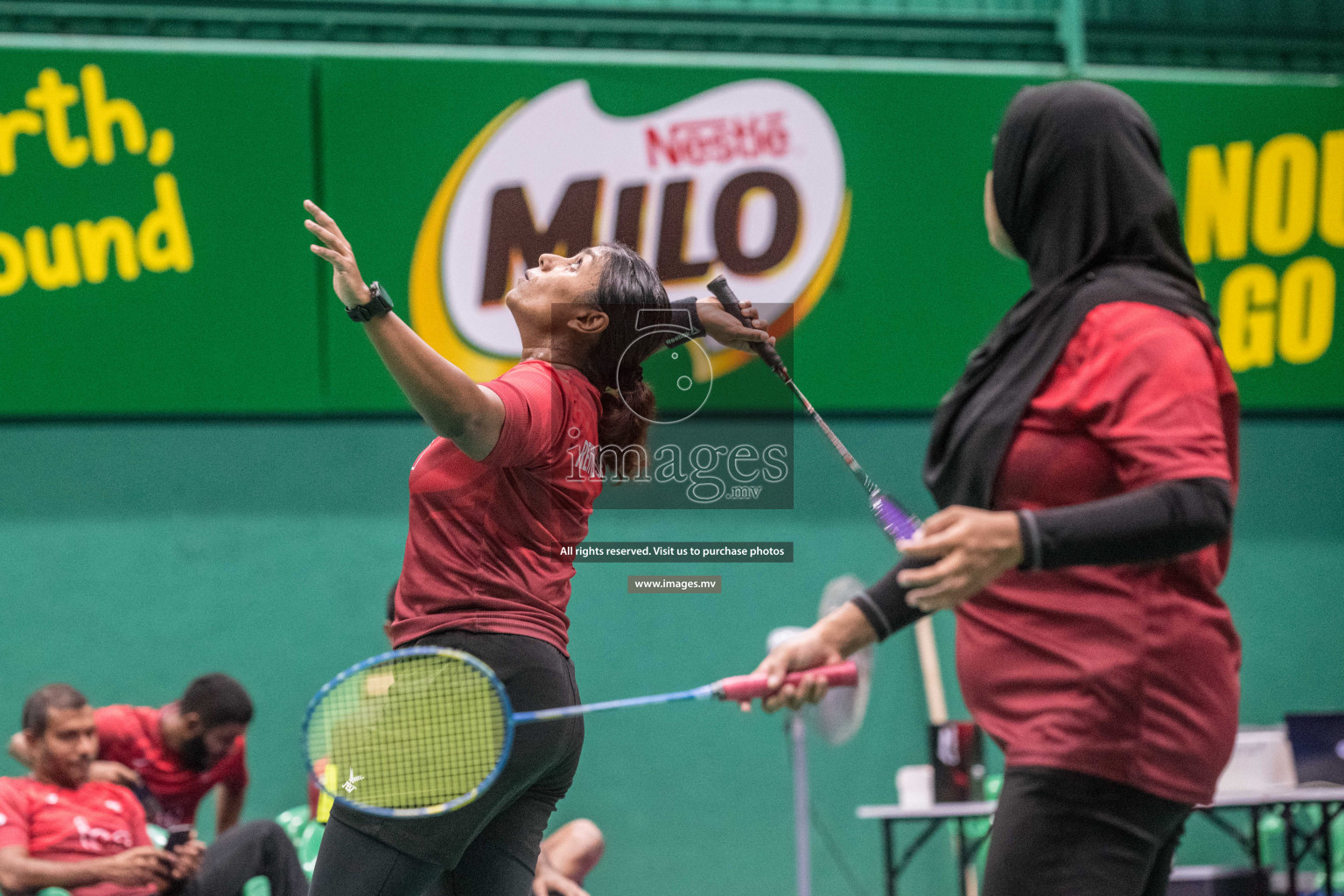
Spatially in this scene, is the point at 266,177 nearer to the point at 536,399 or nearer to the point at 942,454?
the point at 536,399

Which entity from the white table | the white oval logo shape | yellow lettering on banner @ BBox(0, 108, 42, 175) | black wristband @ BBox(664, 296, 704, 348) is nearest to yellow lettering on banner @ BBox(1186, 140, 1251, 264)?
the white oval logo shape

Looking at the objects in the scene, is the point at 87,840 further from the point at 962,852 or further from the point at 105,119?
the point at 962,852

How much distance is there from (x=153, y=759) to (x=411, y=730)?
2.84 meters

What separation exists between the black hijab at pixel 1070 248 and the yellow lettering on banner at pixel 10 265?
4.22 metres

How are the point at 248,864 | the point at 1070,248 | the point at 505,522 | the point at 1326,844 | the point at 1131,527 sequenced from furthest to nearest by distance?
the point at 1326,844 < the point at 248,864 < the point at 505,522 < the point at 1070,248 < the point at 1131,527

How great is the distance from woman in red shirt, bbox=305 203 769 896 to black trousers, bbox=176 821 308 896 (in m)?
2.10

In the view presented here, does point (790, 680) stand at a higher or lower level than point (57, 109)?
lower

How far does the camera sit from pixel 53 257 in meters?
4.78

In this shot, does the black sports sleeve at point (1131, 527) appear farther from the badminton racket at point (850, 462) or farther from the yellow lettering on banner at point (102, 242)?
the yellow lettering on banner at point (102, 242)

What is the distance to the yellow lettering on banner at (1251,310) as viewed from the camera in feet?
17.9

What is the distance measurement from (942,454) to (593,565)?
1.16m

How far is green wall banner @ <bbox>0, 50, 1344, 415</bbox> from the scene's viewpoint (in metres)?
4.79

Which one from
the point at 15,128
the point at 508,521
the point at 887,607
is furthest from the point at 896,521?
the point at 15,128

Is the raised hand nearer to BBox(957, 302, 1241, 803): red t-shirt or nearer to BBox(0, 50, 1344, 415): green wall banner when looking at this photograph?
BBox(957, 302, 1241, 803): red t-shirt
